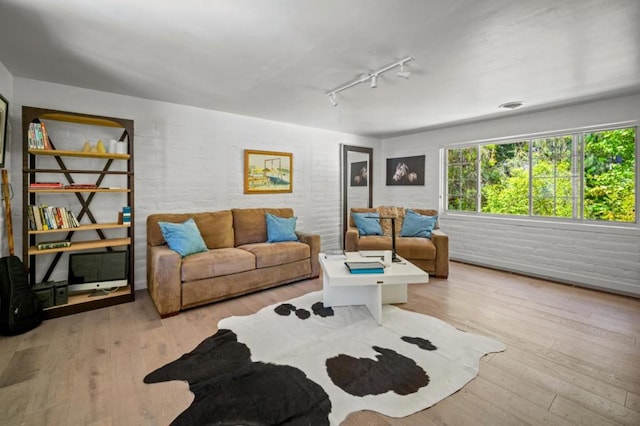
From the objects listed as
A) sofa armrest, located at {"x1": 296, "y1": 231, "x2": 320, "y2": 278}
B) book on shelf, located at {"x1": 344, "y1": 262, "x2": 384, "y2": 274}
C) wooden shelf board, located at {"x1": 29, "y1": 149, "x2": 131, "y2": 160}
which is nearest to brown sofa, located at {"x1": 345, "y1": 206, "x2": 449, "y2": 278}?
sofa armrest, located at {"x1": 296, "y1": 231, "x2": 320, "y2": 278}

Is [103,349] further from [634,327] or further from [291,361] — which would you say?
[634,327]

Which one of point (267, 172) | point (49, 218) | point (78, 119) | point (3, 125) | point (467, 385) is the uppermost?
point (78, 119)

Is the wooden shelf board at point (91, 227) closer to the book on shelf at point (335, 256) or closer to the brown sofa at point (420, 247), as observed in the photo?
the book on shelf at point (335, 256)

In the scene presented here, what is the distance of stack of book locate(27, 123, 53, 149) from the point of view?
8.71 feet

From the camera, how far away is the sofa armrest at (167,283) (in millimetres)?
2703

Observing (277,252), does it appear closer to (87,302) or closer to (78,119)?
(87,302)

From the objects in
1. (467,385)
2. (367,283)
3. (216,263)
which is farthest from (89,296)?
(467,385)

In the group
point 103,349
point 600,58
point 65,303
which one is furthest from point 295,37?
point 65,303

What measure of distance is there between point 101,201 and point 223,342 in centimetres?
223

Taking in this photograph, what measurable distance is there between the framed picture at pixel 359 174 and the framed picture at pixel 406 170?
1.70 ft

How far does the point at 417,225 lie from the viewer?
427 centimetres

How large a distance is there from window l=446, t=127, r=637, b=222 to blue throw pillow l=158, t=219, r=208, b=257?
418 centimetres

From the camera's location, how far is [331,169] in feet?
17.4

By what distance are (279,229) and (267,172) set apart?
3.36 ft
